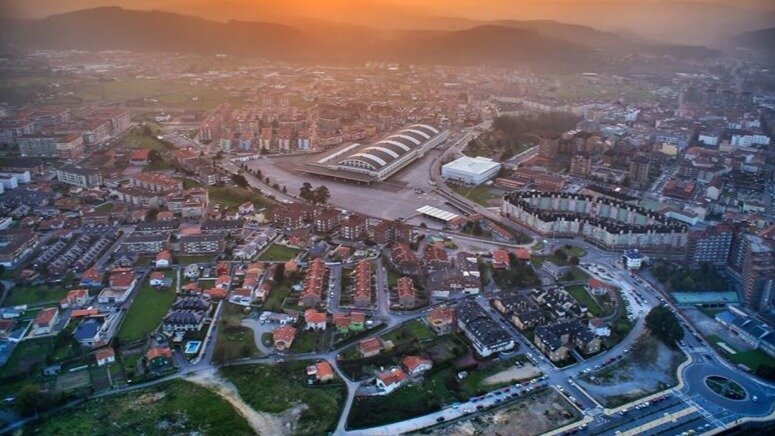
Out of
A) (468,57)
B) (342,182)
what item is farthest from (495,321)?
(468,57)

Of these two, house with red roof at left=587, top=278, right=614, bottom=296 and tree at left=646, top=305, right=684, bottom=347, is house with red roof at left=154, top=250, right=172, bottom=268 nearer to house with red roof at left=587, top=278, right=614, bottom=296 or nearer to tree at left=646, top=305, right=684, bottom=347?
house with red roof at left=587, top=278, right=614, bottom=296

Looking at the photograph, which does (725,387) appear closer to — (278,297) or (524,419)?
(524,419)

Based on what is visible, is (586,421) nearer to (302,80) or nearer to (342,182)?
(342,182)

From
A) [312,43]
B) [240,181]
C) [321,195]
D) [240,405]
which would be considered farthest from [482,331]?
[312,43]

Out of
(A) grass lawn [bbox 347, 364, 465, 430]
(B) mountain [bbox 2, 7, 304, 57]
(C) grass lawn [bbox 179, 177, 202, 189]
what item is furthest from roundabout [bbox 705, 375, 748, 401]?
(B) mountain [bbox 2, 7, 304, 57]

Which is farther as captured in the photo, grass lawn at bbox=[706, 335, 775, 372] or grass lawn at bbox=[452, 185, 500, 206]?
grass lawn at bbox=[452, 185, 500, 206]

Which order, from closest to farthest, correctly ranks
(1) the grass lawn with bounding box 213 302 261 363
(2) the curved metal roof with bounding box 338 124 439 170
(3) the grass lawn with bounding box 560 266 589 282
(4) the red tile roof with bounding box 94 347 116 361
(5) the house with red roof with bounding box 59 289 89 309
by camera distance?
(4) the red tile roof with bounding box 94 347 116 361 < (1) the grass lawn with bounding box 213 302 261 363 < (5) the house with red roof with bounding box 59 289 89 309 < (3) the grass lawn with bounding box 560 266 589 282 < (2) the curved metal roof with bounding box 338 124 439 170

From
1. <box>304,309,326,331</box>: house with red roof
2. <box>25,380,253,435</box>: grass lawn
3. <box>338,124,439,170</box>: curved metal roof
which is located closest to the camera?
<box>25,380,253,435</box>: grass lawn
